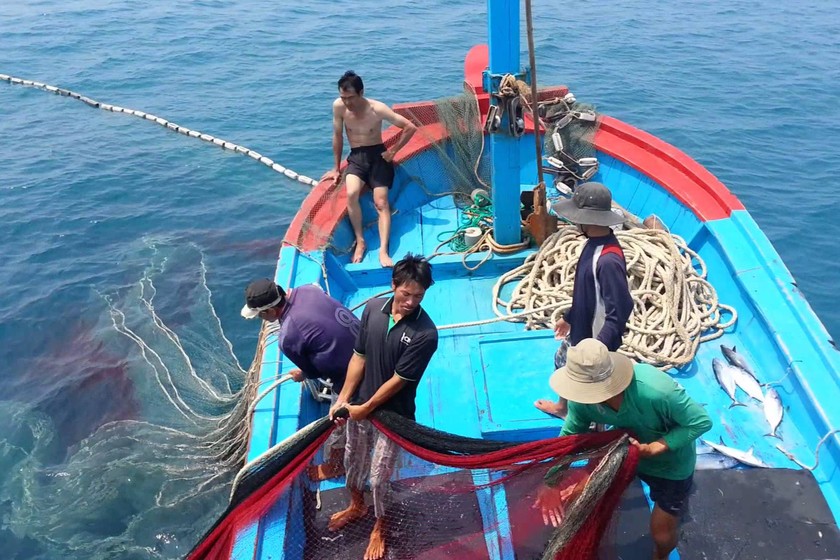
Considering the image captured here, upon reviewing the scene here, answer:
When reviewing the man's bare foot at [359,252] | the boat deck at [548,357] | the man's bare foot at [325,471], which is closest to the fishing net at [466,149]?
the man's bare foot at [359,252]

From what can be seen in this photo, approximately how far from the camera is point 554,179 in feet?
23.6

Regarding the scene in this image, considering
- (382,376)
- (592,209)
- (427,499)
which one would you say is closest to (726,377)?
(592,209)

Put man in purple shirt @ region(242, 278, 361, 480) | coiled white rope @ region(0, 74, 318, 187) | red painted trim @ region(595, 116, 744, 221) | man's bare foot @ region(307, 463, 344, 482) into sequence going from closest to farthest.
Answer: man's bare foot @ region(307, 463, 344, 482), man in purple shirt @ region(242, 278, 361, 480), red painted trim @ region(595, 116, 744, 221), coiled white rope @ region(0, 74, 318, 187)

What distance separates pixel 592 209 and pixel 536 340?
5.86 feet

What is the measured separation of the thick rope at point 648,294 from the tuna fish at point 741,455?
0.90m

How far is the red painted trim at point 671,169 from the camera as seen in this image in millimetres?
5804

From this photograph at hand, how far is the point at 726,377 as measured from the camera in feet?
14.5

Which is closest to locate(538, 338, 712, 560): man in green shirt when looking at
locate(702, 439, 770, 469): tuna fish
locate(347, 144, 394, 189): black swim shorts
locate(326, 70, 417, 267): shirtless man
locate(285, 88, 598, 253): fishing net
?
locate(702, 439, 770, 469): tuna fish

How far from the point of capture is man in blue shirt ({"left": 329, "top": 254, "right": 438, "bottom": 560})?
10.0 feet

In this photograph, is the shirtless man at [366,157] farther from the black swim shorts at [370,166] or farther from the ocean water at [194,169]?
the ocean water at [194,169]

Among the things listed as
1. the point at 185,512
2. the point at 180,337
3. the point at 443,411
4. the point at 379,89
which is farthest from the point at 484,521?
Result: the point at 379,89

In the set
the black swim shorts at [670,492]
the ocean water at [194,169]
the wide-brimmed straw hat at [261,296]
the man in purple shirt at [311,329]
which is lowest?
the ocean water at [194,169]

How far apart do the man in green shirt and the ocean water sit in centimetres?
347

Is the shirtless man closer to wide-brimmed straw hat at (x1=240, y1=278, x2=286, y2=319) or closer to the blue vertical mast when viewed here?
the blue vertical mast
